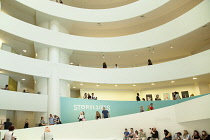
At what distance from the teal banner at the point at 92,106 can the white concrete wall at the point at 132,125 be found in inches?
150

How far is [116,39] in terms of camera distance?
22234 millimetres

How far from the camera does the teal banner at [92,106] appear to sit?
18188mm

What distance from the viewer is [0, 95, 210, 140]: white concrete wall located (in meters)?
12.5

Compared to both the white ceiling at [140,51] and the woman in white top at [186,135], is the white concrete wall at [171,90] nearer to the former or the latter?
the white ceiling at [140,51]

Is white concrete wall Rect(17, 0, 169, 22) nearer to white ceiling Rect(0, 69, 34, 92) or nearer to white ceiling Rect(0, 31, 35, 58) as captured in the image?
white ceiling Rect(0, 31, 35, 58)

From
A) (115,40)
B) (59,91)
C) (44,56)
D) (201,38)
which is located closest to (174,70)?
(201,38)

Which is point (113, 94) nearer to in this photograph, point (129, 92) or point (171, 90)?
point (129, 92)

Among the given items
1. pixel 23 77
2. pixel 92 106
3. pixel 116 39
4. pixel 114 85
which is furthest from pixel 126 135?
pixel 23 77

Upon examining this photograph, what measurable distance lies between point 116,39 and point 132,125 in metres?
9.91

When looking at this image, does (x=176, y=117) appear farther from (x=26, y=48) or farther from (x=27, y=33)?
(x=26, y=48)

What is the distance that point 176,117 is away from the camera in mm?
13570

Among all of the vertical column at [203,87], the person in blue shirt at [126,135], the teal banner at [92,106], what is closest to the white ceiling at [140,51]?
the vertical column at [203,87]

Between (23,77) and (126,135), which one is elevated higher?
(23,77)

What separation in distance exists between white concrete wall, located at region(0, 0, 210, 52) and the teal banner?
5.36 meters
